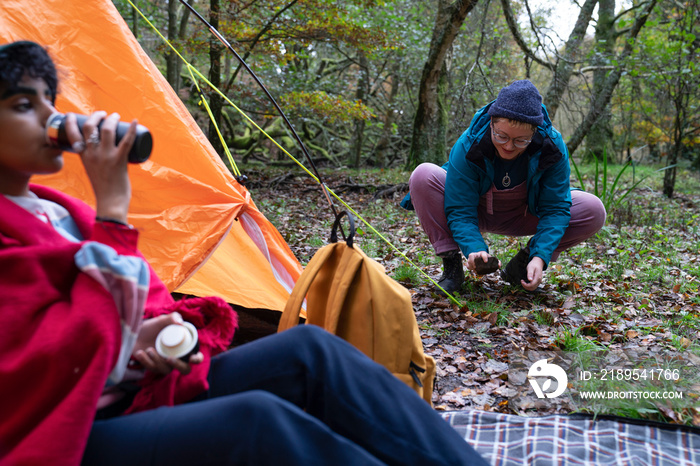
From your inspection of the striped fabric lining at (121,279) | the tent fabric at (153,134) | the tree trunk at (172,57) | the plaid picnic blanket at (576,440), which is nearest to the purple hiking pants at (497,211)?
the tent fabric at (153,134)

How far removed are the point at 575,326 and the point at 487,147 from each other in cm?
93

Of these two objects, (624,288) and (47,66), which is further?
(624,288)

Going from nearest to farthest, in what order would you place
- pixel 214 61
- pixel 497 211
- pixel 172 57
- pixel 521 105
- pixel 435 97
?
pixel 521 105 < pixel 497 211 < pixel 214 61 < pixel 435 97 < pixel 172 57

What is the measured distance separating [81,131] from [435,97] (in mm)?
5361

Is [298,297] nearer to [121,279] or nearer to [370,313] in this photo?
[370,313]

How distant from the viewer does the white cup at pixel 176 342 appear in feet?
3.43

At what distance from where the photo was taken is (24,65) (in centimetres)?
94

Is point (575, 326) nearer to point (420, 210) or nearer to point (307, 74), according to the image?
point (420, 210)

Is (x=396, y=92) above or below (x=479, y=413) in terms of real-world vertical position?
above

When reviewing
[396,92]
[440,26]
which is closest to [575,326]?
[440,26]

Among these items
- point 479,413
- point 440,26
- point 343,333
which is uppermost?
point 440,26

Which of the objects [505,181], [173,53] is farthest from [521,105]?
[173,53]

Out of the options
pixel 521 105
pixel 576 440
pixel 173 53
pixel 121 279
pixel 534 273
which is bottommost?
pixel 576 440

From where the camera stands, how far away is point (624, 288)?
2.83 m
